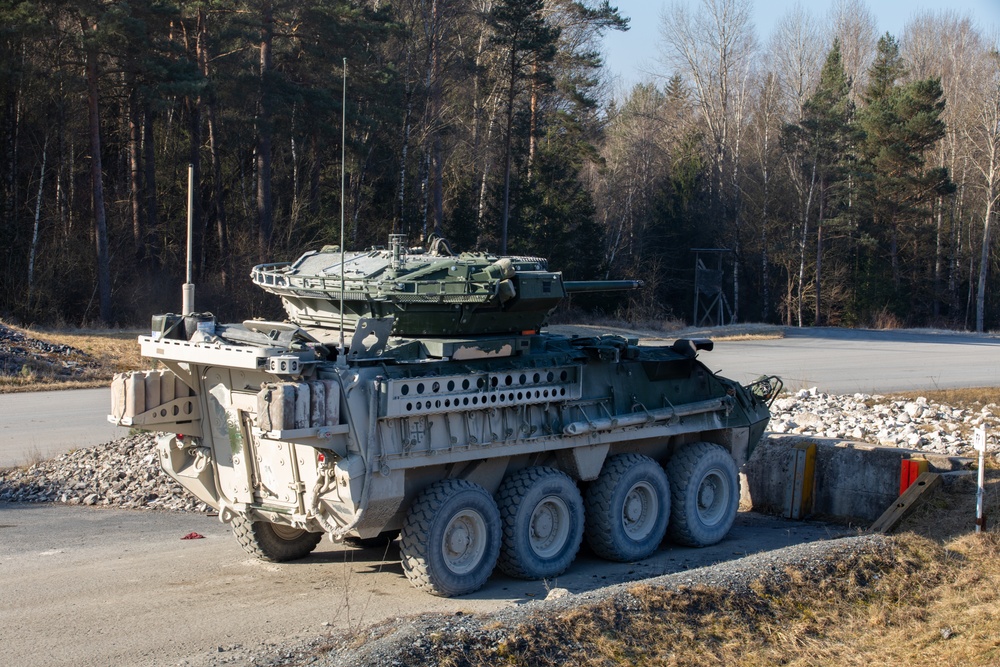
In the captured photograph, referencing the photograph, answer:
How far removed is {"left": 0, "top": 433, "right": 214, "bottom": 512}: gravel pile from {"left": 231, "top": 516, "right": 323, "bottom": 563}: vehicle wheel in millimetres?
2424

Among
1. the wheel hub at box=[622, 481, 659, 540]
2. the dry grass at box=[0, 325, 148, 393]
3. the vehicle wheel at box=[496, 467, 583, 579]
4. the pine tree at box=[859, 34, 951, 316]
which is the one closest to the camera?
the vehicle wheel at box=[496, 467, 583, 579]

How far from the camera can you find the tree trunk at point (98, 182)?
26.4m

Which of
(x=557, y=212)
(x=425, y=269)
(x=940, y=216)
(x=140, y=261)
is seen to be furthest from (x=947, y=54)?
(x=425, y=269)

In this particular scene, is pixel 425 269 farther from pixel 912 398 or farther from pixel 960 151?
pixel 960 151

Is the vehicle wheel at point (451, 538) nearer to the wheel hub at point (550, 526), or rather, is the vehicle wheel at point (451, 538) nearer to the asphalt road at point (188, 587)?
the asphalt road at point (188, 587)

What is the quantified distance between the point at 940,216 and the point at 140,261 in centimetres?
3623

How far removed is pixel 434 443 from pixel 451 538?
0.75 m

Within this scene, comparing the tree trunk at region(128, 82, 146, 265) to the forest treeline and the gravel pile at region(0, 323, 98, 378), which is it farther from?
the gravel pile at region(0, 323, 98, 378)

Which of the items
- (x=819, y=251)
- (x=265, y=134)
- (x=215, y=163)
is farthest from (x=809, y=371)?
(x=819, y=251)

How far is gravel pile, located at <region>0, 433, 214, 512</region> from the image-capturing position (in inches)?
458

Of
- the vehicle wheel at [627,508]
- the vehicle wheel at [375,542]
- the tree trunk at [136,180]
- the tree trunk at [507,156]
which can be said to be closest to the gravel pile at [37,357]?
the tree trunk at [136,180]

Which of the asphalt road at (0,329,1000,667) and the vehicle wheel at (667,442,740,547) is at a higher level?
the vehicle wheel at (667,442,740,547)

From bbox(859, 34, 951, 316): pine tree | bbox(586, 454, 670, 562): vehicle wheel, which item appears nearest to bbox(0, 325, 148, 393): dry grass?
bbox(586, 454, 670, 562): vehicle wheel

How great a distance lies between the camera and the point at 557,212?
38.9 m
